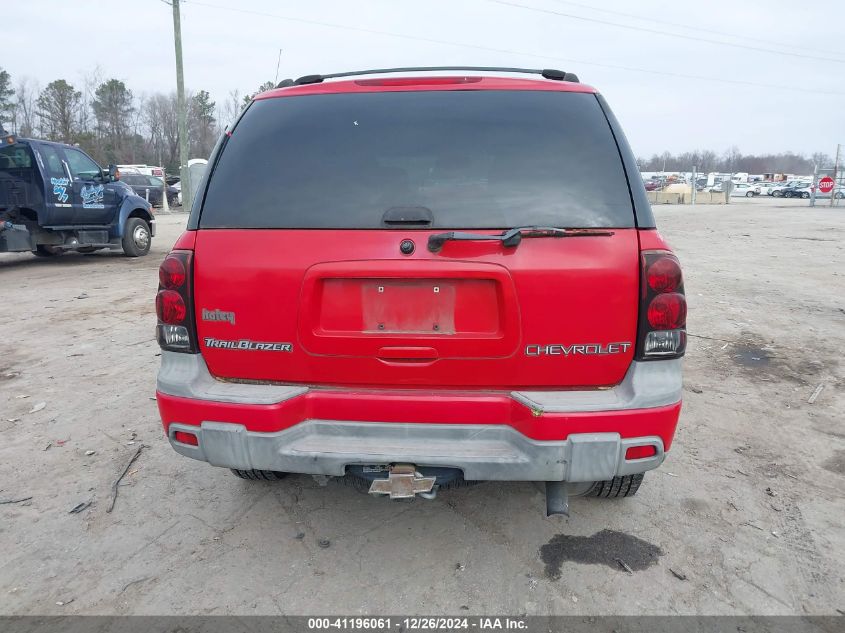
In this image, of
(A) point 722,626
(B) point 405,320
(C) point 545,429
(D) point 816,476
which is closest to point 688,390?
(D) point 816,476

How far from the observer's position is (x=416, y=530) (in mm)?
2816

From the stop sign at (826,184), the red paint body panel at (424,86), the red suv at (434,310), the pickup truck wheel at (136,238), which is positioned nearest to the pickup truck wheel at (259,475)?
the red suv at (434,310)

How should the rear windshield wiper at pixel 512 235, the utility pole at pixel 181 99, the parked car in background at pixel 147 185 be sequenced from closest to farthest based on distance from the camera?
the rear windshield wiper at pixel 512 235 → the utility pole at pixel 181 99 → the parked car in background at pixel 147 185

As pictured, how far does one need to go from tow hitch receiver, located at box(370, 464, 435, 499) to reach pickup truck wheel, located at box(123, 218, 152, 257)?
12.0m

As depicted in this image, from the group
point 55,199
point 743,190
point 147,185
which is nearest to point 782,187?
point 743,190

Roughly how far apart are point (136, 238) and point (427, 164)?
12.1 meters

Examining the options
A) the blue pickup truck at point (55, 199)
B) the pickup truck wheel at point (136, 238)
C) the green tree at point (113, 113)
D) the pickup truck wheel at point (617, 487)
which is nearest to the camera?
the pickup truck wheel at point (617, 487)

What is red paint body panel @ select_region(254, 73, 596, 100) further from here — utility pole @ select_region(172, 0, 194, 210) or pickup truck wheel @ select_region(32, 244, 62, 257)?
utility pole @ select_region(172, 0, 194, 210)

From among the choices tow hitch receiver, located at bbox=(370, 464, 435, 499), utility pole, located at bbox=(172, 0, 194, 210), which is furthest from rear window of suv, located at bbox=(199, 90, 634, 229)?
utility pole, located at bbox=(172, 0, 194, 210)

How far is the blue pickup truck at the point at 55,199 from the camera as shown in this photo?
10.2 metres

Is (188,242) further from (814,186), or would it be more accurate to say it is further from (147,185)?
(814,186)

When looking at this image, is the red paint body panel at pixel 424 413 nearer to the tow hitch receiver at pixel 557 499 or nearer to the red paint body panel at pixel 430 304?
the red paint body panel at pixel 430 304

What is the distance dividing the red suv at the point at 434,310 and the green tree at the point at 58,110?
2199 inches

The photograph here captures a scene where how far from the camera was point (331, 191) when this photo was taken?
7.60ft
